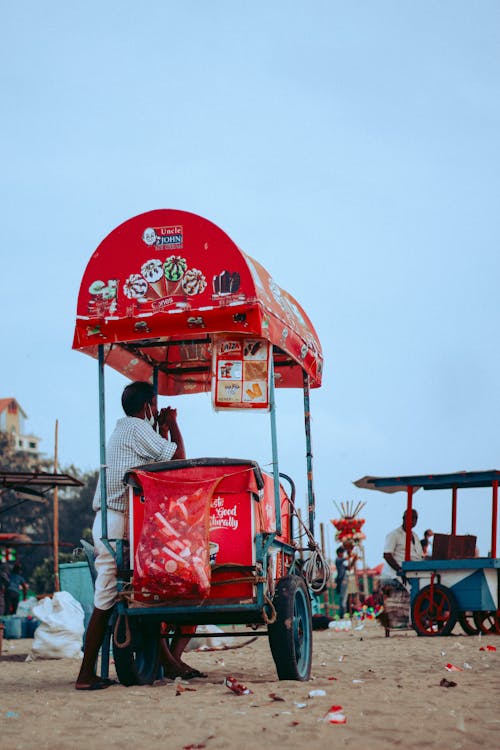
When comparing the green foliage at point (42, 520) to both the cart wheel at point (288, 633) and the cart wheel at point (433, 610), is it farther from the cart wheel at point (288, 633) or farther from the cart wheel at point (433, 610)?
the cart wheel at point (288, 633)

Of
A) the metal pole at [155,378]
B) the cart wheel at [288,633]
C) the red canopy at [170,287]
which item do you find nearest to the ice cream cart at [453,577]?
the metal pole at [155,378]

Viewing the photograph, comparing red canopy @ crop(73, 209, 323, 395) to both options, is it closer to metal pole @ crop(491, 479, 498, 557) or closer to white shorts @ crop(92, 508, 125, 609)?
white shorts @ crop(92, 508, 125, 609)

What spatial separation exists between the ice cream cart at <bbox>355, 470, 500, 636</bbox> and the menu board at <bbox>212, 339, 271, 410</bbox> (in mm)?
6518

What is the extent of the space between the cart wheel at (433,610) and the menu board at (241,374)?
22.3ft

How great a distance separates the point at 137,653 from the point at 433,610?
22.4 ft

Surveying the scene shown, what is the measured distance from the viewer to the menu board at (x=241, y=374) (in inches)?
291

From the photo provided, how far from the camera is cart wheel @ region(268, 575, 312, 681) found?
668 centimetres

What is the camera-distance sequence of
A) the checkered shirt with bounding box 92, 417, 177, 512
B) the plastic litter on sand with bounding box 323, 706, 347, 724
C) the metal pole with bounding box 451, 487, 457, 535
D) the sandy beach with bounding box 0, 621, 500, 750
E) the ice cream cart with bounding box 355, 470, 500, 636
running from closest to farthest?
the sandy beach with bounding box 0, 621, 500, 750 → the plastic litter on sand with bounding box 323, 706, 347, 724 → the checkered shirt with bounding box 92, 417, 177, 512 → the ice cream cart with bounding box 355, 470, 500, 636 → the metal pole with bounding box 451, 487, 457, 535

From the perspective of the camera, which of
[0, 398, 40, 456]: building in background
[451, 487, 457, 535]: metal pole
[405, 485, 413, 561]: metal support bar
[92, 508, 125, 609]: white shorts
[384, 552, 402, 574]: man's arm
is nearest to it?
[92, 508, 125, 609]: white shorts

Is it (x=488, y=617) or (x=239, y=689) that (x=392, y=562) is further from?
(x=239, y=689)

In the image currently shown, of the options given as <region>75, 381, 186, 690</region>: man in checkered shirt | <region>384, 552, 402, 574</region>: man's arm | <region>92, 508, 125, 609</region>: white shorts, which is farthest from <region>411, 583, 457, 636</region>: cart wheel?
<region>92, 508, 125, 609</region>: white shorts

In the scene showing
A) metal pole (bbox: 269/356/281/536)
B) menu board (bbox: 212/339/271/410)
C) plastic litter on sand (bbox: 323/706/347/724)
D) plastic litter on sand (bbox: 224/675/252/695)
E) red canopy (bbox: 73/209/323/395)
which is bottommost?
plastic litter on sand (bbox: 224/675/252/695)

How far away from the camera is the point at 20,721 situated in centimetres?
539

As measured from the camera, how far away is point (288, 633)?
6688 millimetres
